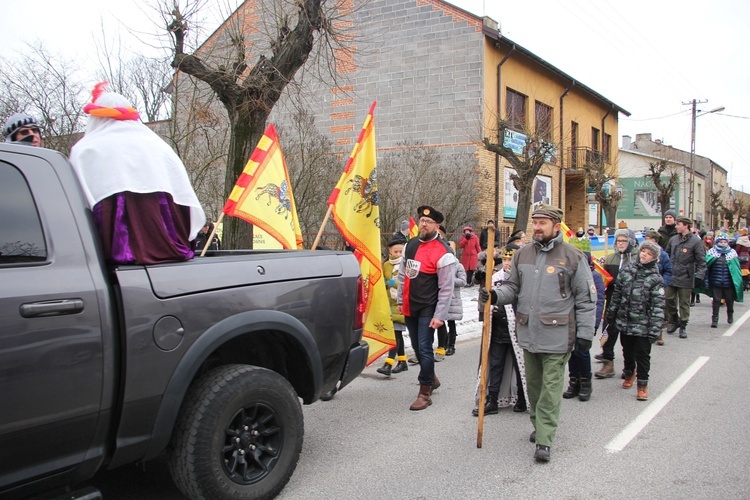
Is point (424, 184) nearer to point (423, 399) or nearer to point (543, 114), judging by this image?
point (543, 114)

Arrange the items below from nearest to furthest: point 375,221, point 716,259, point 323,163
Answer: point 375,221 < point 716,259 < point 323,163

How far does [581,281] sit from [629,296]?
225 centimetres

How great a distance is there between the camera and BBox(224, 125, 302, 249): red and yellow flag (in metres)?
5.96

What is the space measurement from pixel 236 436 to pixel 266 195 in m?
3.27

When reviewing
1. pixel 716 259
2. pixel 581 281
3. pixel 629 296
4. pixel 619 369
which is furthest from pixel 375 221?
pixel 716 259

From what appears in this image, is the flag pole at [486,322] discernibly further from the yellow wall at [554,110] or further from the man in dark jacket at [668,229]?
the yellow wall at [554,110]

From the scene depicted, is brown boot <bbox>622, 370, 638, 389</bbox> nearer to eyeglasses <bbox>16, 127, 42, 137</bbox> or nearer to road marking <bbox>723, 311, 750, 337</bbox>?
road marking <bbox>723, 311, 750, 337</bbox>

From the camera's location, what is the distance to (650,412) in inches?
220

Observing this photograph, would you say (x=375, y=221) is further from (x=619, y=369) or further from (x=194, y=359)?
(x=619, y=369)

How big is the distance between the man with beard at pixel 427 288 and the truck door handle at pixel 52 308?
344 centimetres

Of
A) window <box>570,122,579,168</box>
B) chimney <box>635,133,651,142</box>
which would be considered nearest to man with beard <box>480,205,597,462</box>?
window <box>570,122,579,168</box>

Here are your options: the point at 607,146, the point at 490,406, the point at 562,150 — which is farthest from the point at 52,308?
the point at 607,146

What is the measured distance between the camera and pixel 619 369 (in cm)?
750

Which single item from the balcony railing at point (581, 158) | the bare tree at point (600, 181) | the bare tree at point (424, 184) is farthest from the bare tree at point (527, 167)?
the balcony railing at point (581, 158)
